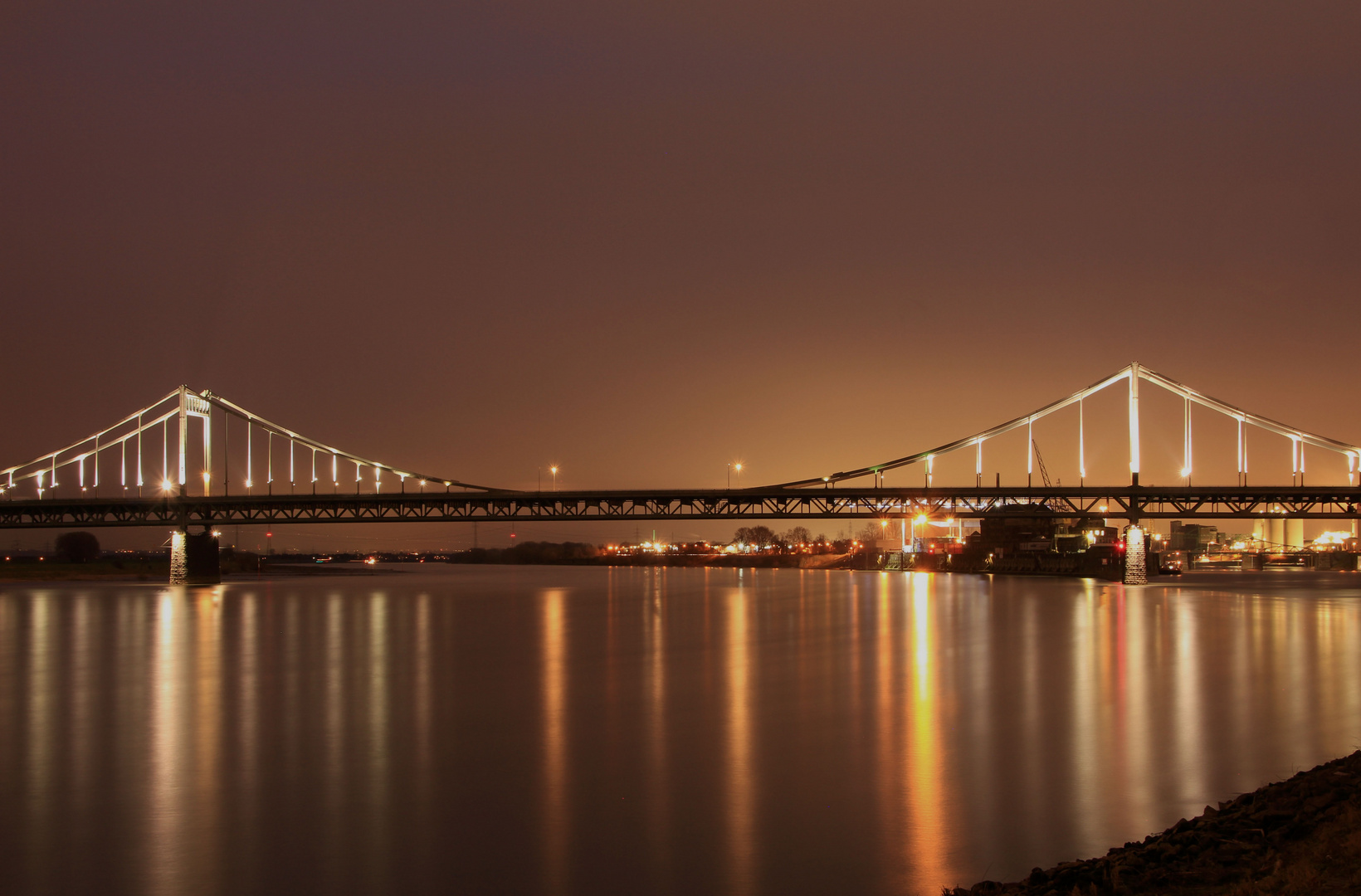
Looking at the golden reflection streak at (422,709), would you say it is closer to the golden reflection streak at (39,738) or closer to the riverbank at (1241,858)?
the golden reflection streak at (39,738)

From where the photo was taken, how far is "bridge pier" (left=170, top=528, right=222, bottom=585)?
289 feet

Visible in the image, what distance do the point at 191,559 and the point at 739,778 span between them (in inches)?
3368

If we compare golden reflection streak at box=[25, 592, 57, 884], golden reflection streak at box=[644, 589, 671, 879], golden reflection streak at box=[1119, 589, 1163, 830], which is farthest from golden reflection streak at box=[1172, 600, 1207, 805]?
golden reflection streak at box=[25, 592, 57, 884]

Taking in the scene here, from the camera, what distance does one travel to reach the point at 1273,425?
274ft

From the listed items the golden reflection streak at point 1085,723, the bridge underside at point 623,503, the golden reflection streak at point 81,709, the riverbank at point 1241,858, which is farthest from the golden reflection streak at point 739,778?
the bridge underside at point 623,503

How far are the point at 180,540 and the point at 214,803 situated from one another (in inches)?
3272

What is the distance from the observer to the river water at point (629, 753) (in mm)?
10625

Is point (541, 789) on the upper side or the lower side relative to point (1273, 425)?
lower

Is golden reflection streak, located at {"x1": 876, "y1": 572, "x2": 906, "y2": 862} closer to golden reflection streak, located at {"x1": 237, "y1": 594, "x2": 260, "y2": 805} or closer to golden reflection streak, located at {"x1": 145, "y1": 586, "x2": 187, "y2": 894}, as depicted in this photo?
golden reflection streak, located at {"x1": 145, "y1": 586, "x2": 187, "y2": 894}

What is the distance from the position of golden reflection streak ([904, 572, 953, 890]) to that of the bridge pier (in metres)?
77.3

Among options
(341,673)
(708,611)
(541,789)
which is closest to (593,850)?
(541,789)

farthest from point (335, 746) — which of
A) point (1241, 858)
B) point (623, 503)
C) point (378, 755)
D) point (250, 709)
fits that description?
point (623, 503)

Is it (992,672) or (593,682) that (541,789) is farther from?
(992,672)

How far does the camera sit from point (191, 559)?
291 feet
